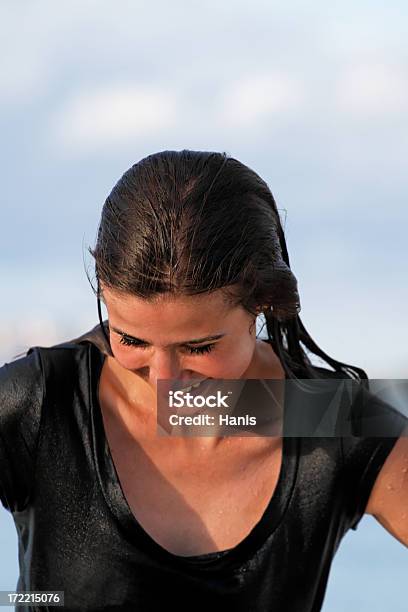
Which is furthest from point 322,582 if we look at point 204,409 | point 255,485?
point 204,409

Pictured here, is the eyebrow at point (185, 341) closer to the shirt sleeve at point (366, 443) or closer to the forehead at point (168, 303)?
the forehead at point (168, 303)

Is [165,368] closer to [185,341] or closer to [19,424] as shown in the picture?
[185,341]

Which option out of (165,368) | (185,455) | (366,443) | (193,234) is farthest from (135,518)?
(193,234)

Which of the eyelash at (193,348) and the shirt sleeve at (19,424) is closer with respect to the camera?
Answer: the eyelash at (193,348)

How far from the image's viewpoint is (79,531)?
2773 mm

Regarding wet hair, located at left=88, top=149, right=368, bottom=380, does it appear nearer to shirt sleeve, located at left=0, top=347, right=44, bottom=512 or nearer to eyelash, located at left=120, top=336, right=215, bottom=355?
eyelash, located at left=120, top=336, right=215, bottom=355

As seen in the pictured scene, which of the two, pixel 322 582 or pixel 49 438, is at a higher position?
pixel 49 438

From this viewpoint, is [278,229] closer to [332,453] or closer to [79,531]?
[332,453]

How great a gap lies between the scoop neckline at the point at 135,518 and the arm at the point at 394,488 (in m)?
0.20

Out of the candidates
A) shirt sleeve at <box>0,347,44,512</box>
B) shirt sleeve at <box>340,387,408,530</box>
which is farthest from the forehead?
shirt sleeve at <box>340,387,408,530</box>

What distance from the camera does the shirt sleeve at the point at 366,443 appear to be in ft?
9.23

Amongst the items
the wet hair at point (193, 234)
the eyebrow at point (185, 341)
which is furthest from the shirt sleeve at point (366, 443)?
the eyebrow at point (185, 341)

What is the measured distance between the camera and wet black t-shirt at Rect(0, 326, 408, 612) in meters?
2.74

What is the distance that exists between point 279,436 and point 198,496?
0.23 meters
